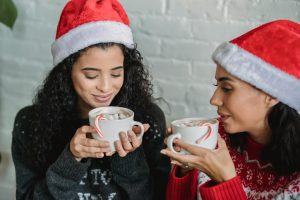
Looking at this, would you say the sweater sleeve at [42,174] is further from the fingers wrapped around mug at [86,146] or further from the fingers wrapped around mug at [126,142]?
the fingers wrapped around mug at [126,142]

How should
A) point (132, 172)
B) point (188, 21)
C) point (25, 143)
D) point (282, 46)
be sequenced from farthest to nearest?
point (188, 21) < point (25, 143) < point (132, 172) < point (282, 46)

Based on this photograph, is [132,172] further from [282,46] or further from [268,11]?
[268,11]

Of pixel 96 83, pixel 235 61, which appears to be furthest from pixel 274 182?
pixel 96 83

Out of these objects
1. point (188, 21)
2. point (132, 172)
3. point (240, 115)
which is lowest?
point (132, 172)

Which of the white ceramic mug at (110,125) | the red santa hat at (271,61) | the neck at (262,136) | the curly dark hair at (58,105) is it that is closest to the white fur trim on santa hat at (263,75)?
the red santa hat at (271,61)

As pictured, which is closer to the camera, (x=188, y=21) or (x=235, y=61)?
(x=235, y=61)

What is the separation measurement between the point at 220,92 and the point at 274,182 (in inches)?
10.6

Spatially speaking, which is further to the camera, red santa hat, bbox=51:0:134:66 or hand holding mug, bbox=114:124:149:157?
red santa hat, bbox=51:0:134:66

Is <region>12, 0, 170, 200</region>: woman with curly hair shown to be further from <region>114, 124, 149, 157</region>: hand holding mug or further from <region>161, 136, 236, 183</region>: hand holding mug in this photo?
<region>161, 136, 236, 183</region>: hand holding mug

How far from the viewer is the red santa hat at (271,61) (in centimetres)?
98

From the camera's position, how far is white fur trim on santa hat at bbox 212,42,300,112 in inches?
38.7

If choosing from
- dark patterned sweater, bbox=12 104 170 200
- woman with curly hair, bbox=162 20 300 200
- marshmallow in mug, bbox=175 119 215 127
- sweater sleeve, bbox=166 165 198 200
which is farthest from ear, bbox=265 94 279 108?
dark patterned sweater, bbox=12 104 170 200

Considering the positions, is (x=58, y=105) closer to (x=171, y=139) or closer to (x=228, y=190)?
(x=171, y=139)

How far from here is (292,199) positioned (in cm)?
102
